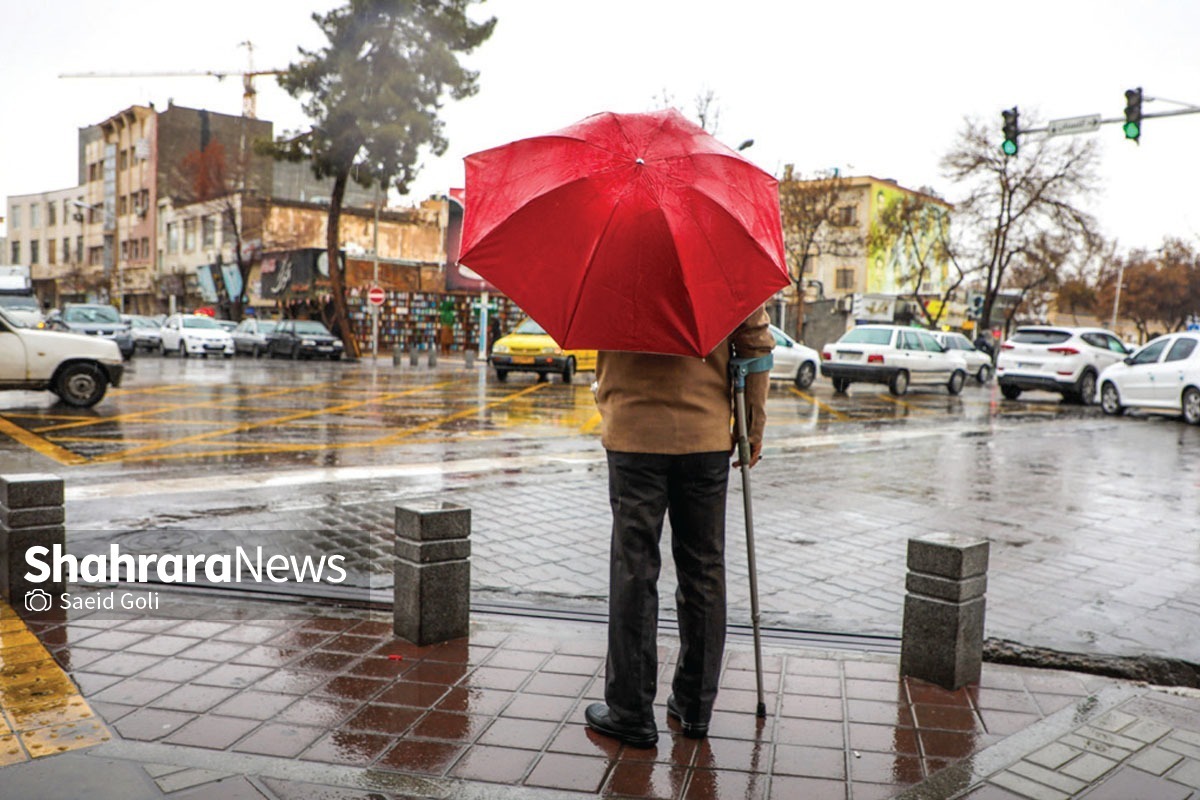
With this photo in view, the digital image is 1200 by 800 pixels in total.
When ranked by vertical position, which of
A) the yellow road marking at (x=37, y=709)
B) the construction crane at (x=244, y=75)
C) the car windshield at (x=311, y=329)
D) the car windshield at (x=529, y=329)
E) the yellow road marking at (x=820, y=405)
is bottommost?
the yellow road marking at (x=37, y=709)

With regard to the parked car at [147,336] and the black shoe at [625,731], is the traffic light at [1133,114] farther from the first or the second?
the parked car at [147,336]

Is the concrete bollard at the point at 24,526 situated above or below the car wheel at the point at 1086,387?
below

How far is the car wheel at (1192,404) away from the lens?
16453 mm

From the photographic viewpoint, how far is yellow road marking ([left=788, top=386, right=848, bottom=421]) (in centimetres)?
1688

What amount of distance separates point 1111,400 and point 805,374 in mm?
7293

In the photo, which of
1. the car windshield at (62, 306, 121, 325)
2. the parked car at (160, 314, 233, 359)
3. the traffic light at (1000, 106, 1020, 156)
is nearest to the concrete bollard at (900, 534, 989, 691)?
the traffic light at (1000, 106, 1020, 156)

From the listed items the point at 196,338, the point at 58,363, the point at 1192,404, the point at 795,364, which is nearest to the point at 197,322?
the point at 196,338

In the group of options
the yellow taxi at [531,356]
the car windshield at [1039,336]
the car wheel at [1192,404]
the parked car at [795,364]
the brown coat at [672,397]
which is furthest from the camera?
the parked car at [795,364]

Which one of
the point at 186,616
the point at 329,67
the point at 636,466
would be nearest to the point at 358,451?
the point at 186,616

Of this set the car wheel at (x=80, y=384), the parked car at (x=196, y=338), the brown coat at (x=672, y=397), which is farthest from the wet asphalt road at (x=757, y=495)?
the parked car at (x=196, y=338)

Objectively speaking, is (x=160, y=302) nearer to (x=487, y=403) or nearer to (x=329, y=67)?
(x=329, y=67)

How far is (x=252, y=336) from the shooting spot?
38.1 metres

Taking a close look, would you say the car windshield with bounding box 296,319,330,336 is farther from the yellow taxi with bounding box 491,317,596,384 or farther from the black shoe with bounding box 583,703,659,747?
the black shoe with bounding box 583,703,659,747

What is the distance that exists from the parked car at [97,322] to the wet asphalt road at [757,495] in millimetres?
14857
